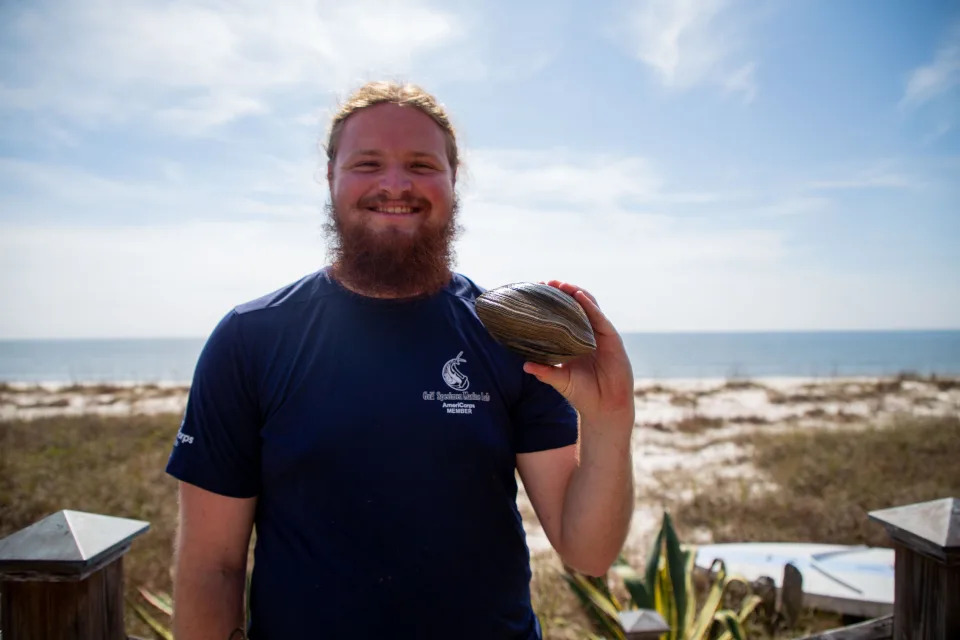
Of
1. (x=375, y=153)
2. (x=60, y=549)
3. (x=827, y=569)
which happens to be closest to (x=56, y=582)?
(x=60, y=549)

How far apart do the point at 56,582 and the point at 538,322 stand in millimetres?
Answer: 2029

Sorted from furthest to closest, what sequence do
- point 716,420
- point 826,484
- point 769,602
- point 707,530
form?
1. point 716,420
2. point 826,484
3. point 707,530
4. point 769,602

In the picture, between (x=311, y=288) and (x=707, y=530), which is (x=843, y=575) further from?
(x=311, y=288)

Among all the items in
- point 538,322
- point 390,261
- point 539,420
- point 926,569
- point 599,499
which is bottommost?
point 926,569

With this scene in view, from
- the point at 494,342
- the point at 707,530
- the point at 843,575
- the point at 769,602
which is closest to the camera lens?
the point at 494,342

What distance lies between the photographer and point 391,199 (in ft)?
6.88

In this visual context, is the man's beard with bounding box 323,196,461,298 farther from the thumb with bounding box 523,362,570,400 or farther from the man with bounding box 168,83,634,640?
the thumb with bounding box 523,362,570,400

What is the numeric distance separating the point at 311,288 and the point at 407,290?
348mm

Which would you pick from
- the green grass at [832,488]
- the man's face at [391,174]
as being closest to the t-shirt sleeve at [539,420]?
the man's face at [391,174]

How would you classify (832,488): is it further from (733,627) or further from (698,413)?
(698,413)

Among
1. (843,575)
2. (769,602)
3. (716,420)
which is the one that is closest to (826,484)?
(843,575)

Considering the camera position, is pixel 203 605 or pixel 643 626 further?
pixel 643 626

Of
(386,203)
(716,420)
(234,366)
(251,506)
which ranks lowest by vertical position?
(716,420)

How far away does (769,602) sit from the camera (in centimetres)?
545
